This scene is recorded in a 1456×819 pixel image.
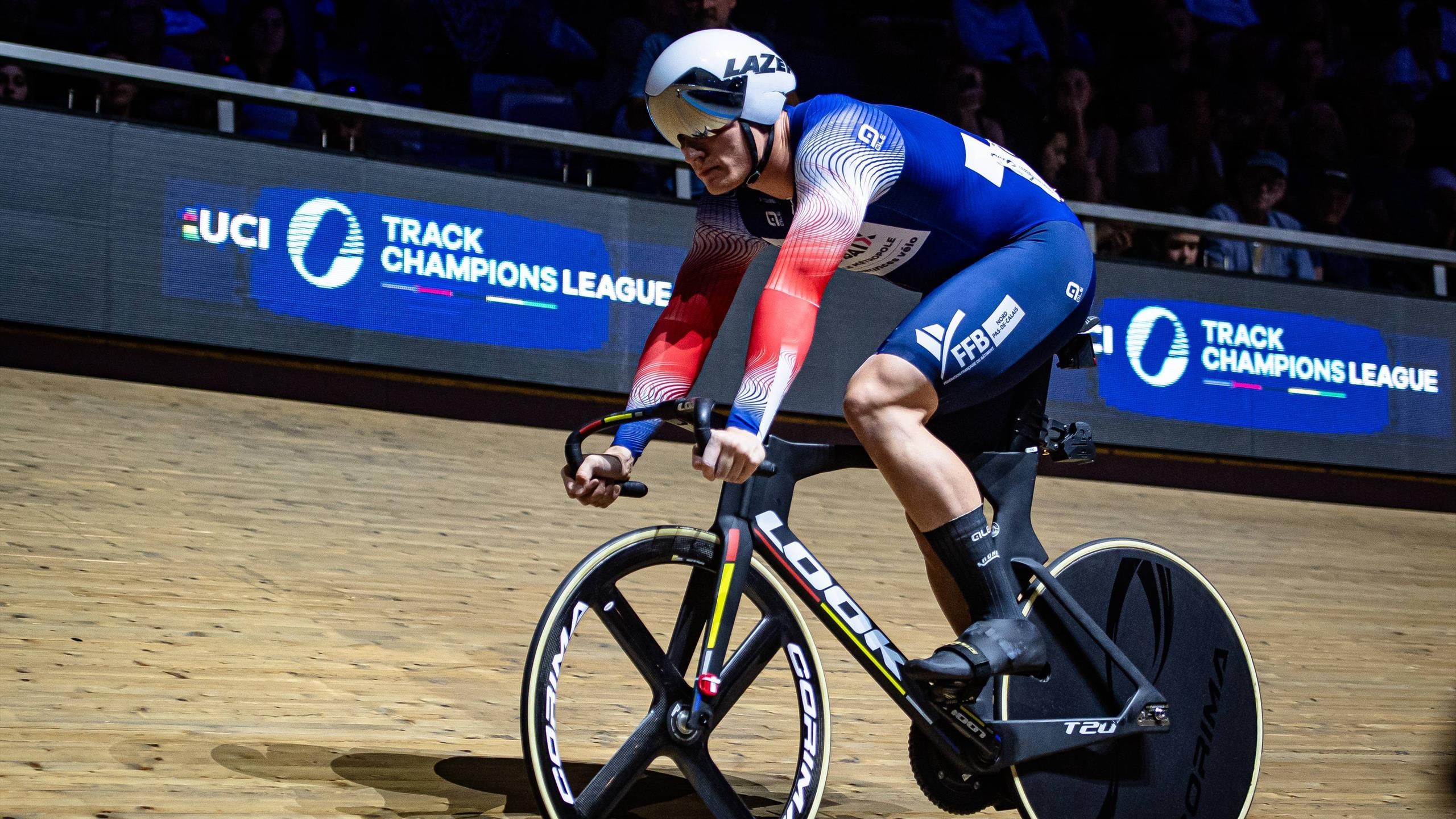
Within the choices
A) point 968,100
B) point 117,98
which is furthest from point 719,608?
point 968,100

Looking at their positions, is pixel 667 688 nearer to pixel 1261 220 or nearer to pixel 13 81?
pixel 13 81

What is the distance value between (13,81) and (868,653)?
588cm

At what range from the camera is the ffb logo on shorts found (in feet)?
8.87

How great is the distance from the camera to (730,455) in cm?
238

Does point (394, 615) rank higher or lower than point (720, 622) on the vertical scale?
lower

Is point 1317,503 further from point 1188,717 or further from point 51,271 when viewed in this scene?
point 51,271

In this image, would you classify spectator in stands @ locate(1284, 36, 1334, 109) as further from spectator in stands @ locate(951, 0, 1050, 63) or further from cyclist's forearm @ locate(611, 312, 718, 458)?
cyclist's forearm @ locate(611, 312, 718, 458)

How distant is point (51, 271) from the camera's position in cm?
683

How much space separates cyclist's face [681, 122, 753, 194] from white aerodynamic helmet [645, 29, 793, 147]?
0.8 inches

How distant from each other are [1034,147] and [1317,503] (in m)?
2.90

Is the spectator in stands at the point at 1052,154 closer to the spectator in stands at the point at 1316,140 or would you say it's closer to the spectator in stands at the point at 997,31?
the spectator in stands at the point at 997,31

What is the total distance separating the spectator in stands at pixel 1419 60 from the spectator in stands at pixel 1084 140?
3212 millimetres

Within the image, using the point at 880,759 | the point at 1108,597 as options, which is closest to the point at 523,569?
the point at 880,759

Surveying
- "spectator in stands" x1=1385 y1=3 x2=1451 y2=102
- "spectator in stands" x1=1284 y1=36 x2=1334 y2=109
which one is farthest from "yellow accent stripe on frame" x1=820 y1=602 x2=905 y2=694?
"spectator in stands" x1=1385 y1=3 x2=1451 y2=102
